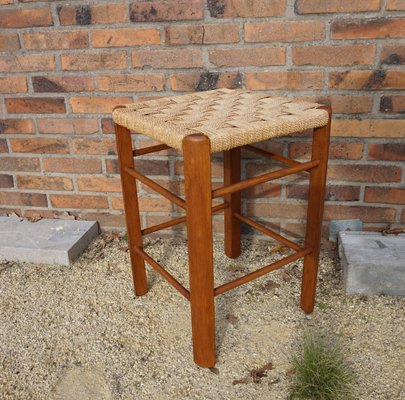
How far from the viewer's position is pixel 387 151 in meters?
1.55

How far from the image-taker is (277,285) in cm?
154

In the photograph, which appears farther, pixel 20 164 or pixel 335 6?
pixel 20 164

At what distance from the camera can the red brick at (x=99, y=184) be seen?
1.80 metres

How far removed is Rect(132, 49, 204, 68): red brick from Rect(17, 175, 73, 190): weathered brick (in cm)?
59

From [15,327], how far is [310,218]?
3.16 feet

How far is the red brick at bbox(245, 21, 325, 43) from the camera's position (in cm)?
144

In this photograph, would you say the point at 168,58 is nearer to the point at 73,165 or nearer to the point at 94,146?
the point at 94,146

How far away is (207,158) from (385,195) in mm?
950

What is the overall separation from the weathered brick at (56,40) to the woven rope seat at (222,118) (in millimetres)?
493

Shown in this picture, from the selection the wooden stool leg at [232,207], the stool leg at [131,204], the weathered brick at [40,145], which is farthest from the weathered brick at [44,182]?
the wooden stool leg at [232,207]

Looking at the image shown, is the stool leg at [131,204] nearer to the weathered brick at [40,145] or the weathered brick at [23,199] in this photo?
the weathered brick at [40,145]

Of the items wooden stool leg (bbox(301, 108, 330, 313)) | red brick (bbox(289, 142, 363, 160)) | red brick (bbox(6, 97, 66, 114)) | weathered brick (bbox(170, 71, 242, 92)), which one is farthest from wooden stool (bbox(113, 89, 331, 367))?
red brick (bbox(6, 97, 66, 114))

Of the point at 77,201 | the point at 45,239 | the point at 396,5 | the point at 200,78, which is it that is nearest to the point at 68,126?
the point at 77,201

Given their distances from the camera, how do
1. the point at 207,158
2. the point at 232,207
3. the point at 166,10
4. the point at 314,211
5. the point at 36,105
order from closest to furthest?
the point at 207,158 < the point at 314,211 < the point at 166,10 < the point at 232,207 < the point at 36,105
